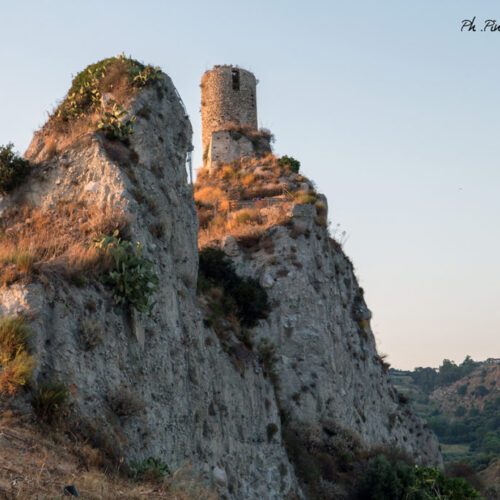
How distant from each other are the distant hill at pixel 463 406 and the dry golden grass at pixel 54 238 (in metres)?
45.3

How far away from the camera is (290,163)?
39.1 meters

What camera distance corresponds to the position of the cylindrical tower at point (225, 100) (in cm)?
4369

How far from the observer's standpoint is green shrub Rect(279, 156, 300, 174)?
38.9m

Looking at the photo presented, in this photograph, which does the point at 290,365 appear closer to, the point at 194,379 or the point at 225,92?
the point at 194,379

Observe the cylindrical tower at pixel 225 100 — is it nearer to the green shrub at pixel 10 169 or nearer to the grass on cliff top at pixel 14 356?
the green shrub at pixel 10 169

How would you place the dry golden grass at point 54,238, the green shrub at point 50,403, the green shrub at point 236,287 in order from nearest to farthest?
the green shrub at point 50,403 → the dry golden grass at point 54,238 → the green shrub at point 236,287

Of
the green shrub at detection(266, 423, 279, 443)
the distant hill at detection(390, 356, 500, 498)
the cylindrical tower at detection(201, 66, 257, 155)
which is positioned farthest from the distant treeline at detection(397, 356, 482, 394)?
the green shrub at detection(266, 423, 279, 443)

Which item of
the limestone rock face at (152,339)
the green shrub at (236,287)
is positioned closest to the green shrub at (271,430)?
the limestone rock face at (152,339)

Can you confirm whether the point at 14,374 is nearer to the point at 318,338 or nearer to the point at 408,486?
the point at 408,486

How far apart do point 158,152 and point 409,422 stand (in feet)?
77.3

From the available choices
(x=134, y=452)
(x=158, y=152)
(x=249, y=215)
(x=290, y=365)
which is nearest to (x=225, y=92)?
(x=249, y=215)

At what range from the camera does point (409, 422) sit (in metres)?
34.5

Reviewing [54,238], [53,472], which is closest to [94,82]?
[54,238]

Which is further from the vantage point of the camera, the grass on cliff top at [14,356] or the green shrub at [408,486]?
the green shrub at [408,486]
